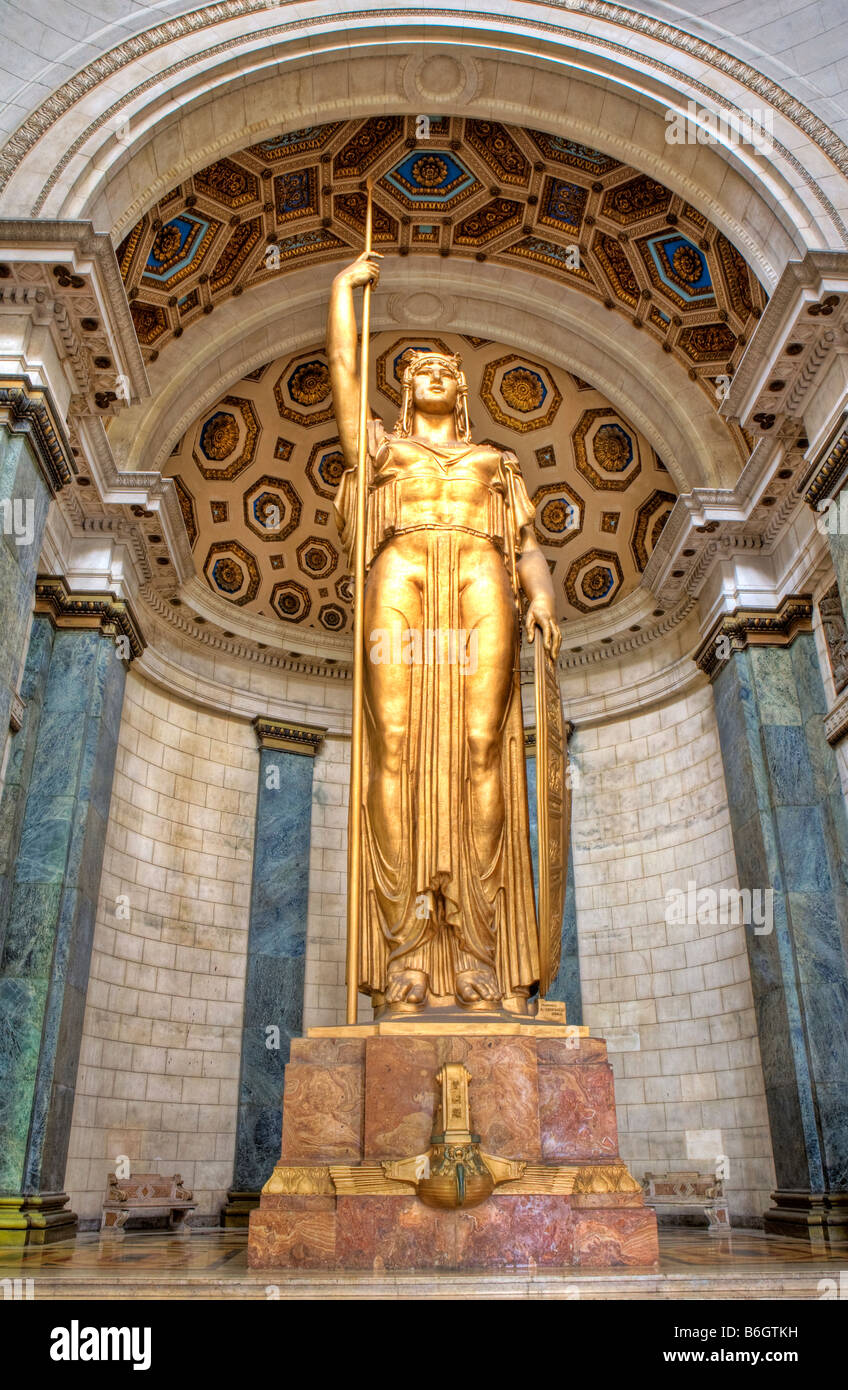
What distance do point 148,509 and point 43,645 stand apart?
68.5 inches

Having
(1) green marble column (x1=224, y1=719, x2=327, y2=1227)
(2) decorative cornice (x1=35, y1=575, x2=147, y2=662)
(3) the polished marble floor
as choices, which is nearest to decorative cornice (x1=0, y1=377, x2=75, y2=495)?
(2) decorative cornice (x1=35, y1=575, x2=147, y2=662)

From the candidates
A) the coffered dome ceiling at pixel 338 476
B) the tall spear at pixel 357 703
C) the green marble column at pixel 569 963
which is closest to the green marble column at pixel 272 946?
the coffered dome ceiling at pixel 338 476

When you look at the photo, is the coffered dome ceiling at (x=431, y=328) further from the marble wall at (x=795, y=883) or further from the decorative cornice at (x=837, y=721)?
the decorative cornice at (x=837, y=721)

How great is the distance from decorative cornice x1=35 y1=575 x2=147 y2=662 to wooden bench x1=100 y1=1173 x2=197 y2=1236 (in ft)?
17.6

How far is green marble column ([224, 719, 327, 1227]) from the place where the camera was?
441 inches

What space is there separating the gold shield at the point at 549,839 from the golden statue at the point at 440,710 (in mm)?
180

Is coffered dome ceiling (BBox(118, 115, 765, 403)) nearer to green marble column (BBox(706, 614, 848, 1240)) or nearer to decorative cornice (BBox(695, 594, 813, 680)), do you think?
decorative cornice (BBox(695, 594, 813, 680))

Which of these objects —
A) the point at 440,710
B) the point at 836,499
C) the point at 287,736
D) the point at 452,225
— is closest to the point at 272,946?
the point at 287,736

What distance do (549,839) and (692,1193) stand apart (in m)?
6.41

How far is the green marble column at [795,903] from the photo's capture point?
28.6ft

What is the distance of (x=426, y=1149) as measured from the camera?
4711 millimetres

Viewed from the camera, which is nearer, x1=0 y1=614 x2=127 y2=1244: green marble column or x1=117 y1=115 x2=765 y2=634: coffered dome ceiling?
x1=0 y1=614 x2=127 y2=1244: green marble column

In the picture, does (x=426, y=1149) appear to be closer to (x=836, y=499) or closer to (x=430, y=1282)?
(x=430, y=1282)

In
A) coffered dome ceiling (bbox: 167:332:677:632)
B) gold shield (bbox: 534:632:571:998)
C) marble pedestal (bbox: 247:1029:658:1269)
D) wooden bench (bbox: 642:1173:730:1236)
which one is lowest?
wooden bench (bbox: 642:1173:730:1236)
